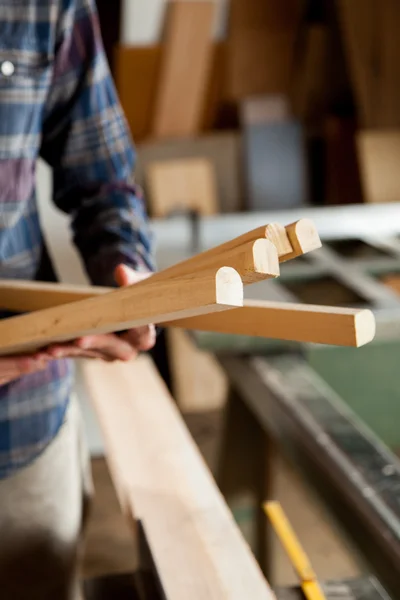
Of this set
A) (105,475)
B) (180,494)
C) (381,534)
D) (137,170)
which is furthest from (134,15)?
(381,534)

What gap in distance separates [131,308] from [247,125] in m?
2.62

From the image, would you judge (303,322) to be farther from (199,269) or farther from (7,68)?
(7,68)

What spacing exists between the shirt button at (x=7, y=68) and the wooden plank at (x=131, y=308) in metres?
0.37

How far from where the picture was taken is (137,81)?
2.92m

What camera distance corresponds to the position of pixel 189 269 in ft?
1.82

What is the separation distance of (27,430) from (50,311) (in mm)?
378

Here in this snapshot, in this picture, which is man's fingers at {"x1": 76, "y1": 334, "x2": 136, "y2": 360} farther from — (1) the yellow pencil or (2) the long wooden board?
(1) the yellow pencil

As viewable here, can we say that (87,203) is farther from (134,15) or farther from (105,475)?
(134,15)

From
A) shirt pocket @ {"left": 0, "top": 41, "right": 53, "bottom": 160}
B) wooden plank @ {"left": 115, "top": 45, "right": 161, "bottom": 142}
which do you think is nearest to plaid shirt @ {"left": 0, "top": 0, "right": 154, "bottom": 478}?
shirt pocket @ {"left": 0, "top": 41, "right": 53, "bottom": 160}

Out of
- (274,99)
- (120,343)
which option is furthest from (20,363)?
(274,99)

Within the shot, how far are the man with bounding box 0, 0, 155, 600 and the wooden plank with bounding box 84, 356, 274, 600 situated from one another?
0.13m

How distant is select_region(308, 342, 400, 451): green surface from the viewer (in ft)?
4.59

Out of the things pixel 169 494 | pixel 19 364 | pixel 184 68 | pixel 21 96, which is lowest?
pixel 169 494

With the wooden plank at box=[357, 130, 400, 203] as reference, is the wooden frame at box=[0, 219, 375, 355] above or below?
above
